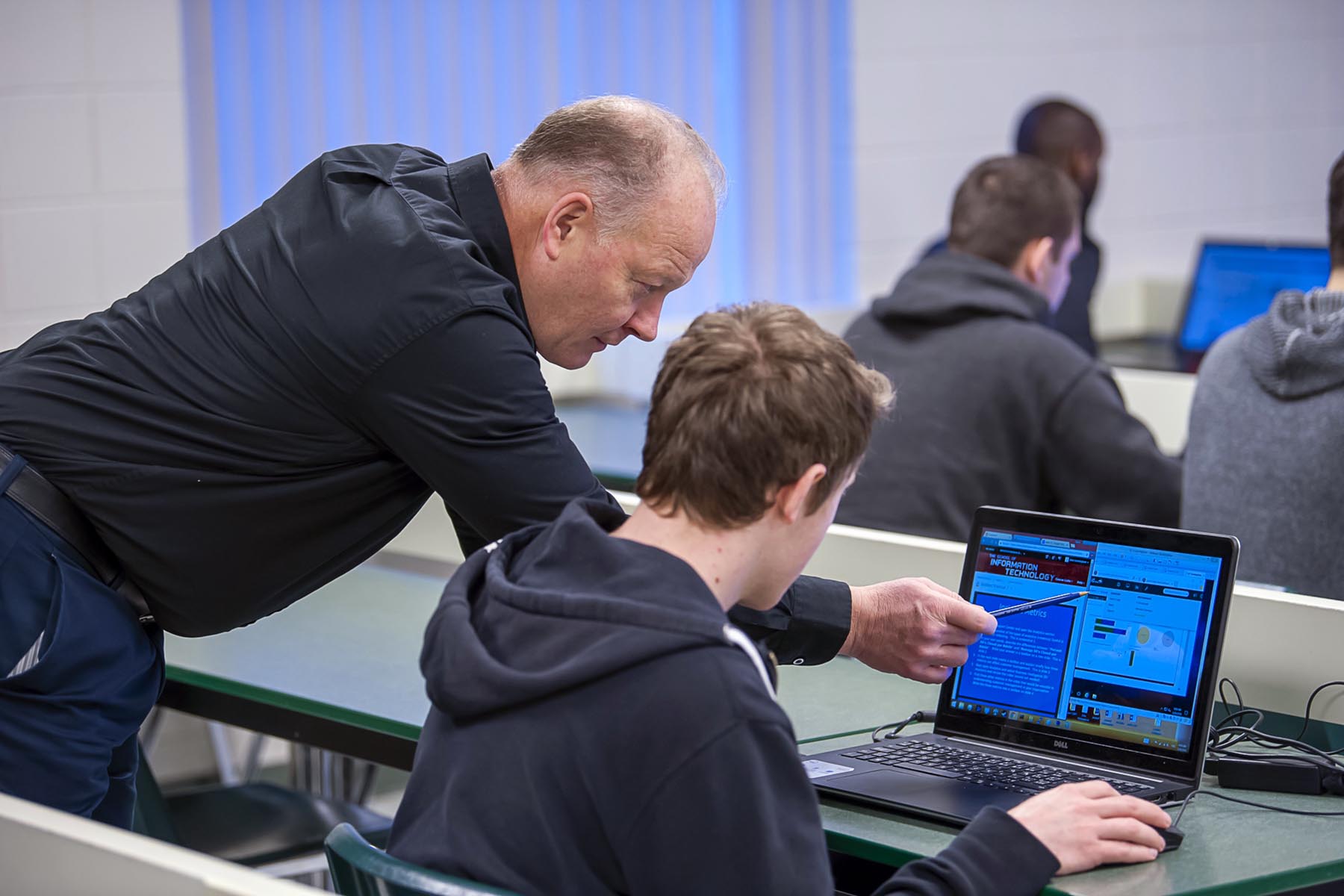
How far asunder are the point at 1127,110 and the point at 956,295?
10.5ft

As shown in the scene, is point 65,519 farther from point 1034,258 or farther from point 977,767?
point 1034,258

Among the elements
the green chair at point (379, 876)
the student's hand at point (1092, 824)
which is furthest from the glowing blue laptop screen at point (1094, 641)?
the green chair at point (379, 876)

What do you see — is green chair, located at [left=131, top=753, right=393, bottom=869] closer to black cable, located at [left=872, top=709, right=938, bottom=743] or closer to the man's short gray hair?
black cable, located at [left=872, top=709, right=938, bottom=743]

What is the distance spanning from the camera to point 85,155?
3.44 m

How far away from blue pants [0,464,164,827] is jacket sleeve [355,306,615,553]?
0.36m

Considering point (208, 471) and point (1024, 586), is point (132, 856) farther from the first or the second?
point (1024, 586)

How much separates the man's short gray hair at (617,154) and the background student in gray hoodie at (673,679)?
0.36m

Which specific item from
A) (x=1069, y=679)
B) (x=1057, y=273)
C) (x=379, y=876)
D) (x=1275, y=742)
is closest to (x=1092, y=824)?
(x=1069, y=679)

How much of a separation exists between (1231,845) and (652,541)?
62cm

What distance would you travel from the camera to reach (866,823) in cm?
157

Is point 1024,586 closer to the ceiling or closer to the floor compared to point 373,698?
closer to the ceiling

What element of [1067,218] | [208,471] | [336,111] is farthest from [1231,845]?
[336,111]

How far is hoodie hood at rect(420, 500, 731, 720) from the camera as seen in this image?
4.00 ft

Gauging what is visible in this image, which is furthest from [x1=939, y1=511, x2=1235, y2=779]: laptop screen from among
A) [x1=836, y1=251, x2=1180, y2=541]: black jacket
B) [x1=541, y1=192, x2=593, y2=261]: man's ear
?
[x1=836, y1=251, x2=1180, y2=541]: black jacket
